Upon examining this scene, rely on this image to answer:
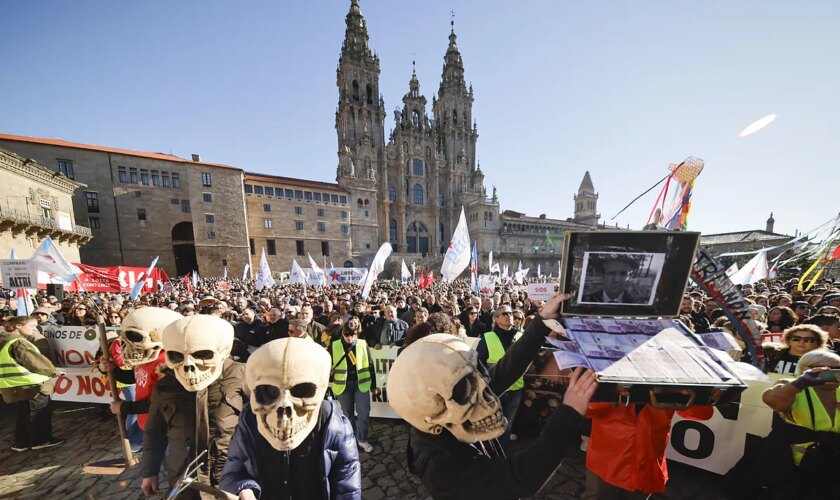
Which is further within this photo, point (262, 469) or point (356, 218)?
point (356, 218)

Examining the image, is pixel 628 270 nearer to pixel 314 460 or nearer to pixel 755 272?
pixel 314 460

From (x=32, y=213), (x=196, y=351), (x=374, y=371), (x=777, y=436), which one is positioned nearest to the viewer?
(x=196, y=351)

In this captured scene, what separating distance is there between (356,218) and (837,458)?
4422 centimetres

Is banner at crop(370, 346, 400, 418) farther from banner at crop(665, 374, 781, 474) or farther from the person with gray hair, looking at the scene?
the person with gray hair

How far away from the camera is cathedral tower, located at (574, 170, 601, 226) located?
242 ft

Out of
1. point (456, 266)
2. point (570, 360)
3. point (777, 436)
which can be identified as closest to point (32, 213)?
point (456, 266)

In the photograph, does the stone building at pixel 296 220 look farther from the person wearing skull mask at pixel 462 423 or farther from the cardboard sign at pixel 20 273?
the person wearing skull mask at pixel 462 423

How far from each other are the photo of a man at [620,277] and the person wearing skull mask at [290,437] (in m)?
1.68

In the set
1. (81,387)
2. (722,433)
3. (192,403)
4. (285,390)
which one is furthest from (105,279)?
(722,433)

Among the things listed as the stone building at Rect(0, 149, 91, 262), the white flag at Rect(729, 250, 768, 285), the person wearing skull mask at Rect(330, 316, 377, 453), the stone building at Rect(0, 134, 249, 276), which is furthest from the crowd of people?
the stone building at Rect(0, 134, 249, 276)

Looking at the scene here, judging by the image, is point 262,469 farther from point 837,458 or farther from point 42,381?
point 42,381

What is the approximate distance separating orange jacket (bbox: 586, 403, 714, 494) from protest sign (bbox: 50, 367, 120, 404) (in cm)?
767

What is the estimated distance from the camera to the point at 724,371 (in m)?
1.20

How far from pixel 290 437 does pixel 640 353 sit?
1.98 metres
